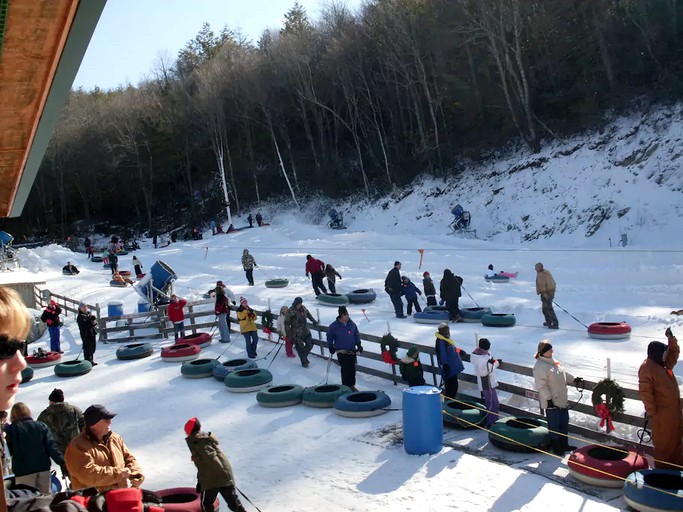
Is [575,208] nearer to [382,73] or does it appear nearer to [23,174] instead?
[382,73]

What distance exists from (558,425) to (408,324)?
8844 mm

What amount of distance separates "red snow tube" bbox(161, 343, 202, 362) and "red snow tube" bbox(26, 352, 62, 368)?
322 cm

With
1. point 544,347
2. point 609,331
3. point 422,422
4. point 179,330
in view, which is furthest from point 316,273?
point 544,347

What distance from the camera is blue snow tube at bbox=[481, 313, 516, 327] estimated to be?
17062mm

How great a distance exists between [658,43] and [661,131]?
6268mm

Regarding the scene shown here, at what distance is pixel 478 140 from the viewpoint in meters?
41.4

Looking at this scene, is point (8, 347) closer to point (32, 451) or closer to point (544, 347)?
point (32, 451)

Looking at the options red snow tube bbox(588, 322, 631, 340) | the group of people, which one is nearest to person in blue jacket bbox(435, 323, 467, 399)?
red snow tube bbox(588, 322, 631, 340)

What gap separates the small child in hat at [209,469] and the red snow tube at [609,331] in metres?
10.4

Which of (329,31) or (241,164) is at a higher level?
(329,31)

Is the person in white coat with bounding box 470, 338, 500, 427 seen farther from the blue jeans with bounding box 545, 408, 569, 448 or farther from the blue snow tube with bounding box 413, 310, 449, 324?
the blue snow tube with bounding box 413, 310, 449, 324

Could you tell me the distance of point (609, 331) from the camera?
1498cm

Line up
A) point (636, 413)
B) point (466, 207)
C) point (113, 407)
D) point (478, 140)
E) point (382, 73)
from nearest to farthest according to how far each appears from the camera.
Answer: point (636, 413), point (113, 407), point (466, 207), point (478, 140), point (382, 73)

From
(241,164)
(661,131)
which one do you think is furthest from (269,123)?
(661,131)
